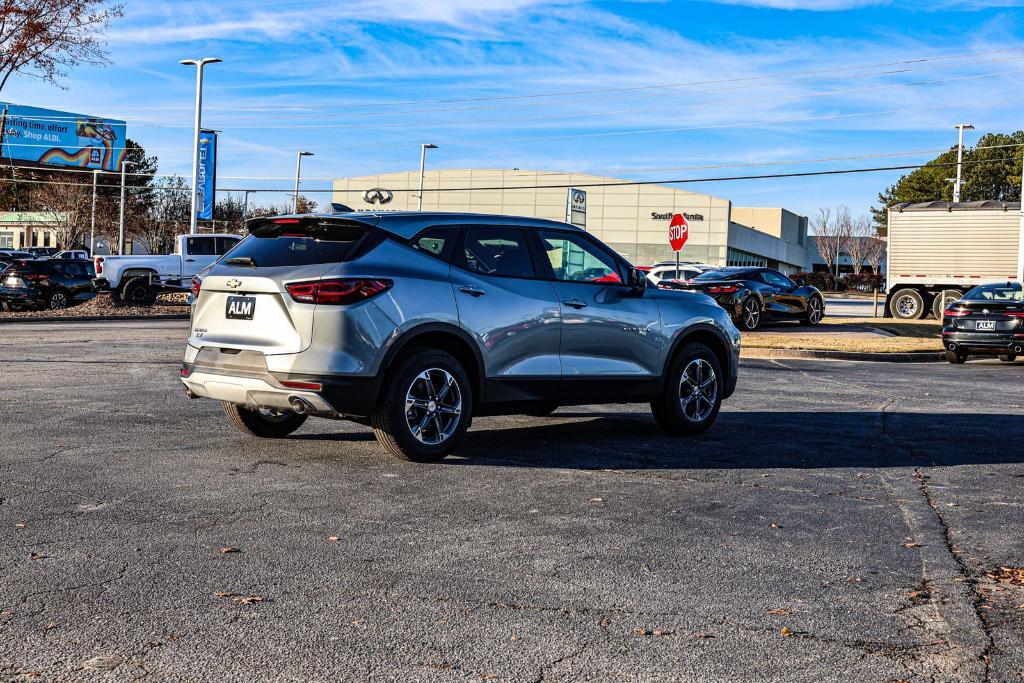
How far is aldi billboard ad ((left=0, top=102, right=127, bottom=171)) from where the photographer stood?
244 ft

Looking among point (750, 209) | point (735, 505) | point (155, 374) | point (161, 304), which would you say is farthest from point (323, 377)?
point (750, 209)

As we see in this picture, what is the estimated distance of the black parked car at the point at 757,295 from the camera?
25.8 metres

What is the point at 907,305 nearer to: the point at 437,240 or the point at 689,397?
the point at 689,397

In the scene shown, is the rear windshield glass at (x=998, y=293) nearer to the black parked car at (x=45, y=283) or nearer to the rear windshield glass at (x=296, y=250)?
Result: the rear windshield glass at (x=296, y=250)

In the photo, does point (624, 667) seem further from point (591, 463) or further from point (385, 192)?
point (385, 192)

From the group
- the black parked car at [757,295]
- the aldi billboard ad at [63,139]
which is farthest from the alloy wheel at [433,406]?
the aldi billboard ad at [63,139]

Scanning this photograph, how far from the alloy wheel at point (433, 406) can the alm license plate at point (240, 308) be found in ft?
3.92

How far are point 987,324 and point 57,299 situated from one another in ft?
74.9

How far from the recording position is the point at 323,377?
7234mm

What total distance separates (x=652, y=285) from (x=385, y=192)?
74286 mm

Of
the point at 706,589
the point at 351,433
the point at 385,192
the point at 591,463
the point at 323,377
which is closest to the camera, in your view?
the point at 706,589

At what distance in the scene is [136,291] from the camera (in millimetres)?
30156

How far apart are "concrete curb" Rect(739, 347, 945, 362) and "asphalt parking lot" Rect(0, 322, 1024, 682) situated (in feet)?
34.5

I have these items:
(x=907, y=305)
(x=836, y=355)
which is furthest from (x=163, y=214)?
(x=836, y=355)
